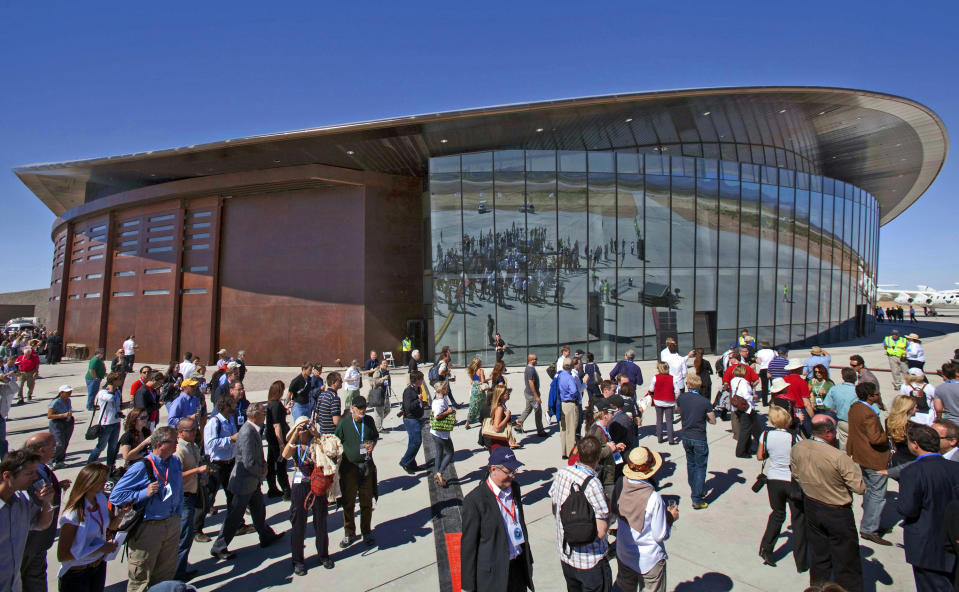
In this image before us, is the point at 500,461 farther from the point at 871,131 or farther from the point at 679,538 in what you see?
the point at 871,131

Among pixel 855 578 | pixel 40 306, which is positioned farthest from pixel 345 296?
pixel 40 306

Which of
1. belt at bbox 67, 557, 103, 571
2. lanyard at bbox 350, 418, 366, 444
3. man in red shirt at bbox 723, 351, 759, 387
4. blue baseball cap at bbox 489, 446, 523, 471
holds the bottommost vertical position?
belt at bbox 67, 557, 103, 571

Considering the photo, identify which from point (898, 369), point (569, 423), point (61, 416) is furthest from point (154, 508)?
point (898, 369)

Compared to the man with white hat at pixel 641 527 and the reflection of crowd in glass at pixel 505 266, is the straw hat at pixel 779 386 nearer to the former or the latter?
the man with white hat at pixel 641 527

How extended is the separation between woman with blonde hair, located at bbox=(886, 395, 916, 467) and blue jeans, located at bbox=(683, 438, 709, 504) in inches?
75.5

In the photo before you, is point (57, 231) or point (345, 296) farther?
point (57, 231)

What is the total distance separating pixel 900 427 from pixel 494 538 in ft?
16.1

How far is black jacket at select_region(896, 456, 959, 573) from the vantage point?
3.55 m

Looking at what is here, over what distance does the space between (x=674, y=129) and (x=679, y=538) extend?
70.7ft

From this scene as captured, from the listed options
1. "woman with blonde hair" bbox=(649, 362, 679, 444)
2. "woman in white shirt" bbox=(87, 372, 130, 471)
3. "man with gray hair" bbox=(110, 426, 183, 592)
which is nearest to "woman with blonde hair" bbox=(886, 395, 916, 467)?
"woman with blonde hair" bbox=(649, 362, 679, 444)

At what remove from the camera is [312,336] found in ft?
71.9

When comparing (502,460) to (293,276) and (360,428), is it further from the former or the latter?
(293,276)

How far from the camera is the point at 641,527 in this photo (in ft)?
11.2

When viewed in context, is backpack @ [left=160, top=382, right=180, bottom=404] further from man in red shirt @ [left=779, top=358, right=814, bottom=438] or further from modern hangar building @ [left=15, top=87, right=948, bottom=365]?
modern hangar building @ [left=15, top=87, right=948, bottom=365]
